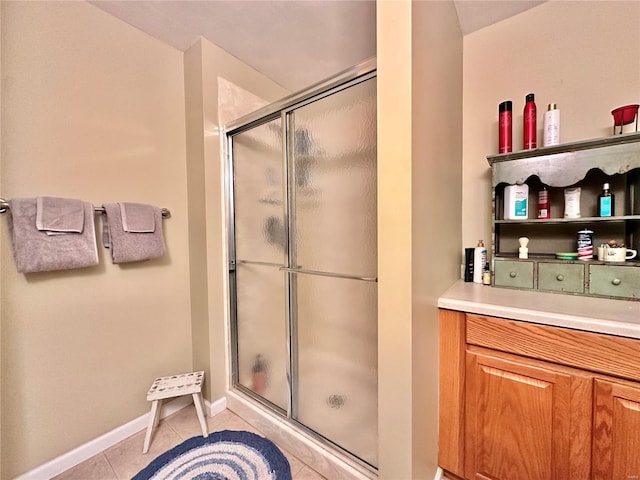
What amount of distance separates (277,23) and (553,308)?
1824mm

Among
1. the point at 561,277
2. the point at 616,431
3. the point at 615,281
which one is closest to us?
the point at 616,431

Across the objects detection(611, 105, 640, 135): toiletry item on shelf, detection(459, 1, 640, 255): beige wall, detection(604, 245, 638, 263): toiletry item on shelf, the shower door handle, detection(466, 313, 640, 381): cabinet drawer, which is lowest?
detection(466, 313, 640, 381): cabinet drawer

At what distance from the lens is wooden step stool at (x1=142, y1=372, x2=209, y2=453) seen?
1.34m

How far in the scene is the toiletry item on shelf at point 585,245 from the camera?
44.3 inches

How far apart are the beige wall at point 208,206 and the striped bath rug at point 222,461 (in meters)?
0.29

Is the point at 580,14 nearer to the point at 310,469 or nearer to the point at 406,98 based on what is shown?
the point at 406,98

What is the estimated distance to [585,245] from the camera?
3.70ft

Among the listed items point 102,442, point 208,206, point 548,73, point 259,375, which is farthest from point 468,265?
point 102,442

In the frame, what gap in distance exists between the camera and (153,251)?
4.71 feet

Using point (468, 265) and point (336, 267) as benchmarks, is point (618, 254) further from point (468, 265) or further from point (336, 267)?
point (336, 267)

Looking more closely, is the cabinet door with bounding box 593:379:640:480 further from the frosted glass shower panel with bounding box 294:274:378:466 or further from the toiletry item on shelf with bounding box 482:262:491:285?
the frosted glass shower panel with bounding box 294:274:378:466

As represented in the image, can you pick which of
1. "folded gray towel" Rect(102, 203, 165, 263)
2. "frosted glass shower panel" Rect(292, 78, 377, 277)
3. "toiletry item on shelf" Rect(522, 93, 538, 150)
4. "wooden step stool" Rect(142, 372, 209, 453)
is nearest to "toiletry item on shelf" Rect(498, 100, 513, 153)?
"toiletry item on shelf" Rect(522, 93, 538, 150)

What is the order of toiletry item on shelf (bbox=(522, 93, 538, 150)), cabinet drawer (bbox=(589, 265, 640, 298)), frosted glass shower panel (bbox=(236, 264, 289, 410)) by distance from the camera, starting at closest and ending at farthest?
cabinet drawer (bbox=(589, 265, 640, 298)), toiletry item on shelf (bbox=(522, 93, 538, 150)), frosted glass shower panel (bbox=(236, 264, 289, 410))

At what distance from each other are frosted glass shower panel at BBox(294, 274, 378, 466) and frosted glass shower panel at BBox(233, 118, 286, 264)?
1.15 ft
